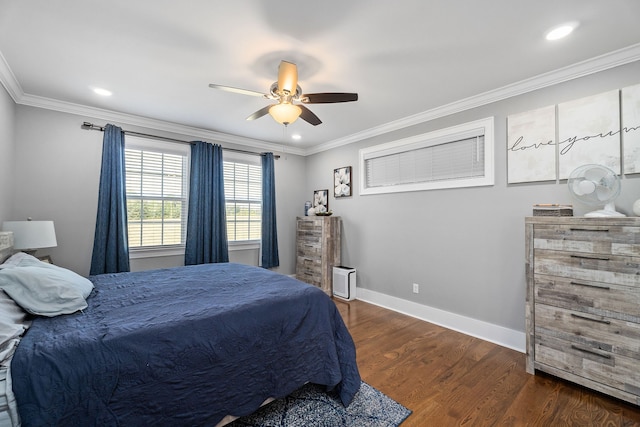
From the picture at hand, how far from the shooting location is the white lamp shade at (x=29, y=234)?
2463 mm

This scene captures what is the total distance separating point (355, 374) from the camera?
2.00m

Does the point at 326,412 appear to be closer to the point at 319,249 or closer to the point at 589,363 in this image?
the point at 589,363

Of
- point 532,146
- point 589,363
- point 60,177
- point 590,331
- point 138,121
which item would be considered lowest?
point 589,363

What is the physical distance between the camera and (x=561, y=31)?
1.92 m

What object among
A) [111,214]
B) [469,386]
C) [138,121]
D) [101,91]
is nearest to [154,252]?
[111,214]

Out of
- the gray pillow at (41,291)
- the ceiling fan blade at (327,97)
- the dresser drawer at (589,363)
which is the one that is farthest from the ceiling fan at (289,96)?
the dresser drawer at (589,363)

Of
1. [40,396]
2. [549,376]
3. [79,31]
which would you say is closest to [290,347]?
[40,396]

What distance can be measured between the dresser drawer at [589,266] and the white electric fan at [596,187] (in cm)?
32

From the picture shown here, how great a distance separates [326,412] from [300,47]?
2621 millimetres

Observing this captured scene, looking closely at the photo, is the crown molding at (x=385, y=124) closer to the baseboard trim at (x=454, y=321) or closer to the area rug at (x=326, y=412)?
the baseboard trim at (x=454, y=321)

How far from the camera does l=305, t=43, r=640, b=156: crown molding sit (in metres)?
2.18

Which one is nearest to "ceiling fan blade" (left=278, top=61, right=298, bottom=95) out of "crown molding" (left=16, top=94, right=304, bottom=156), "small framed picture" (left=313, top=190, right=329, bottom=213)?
"crown molding" (left=16, top=94, right=304, bottom=156)

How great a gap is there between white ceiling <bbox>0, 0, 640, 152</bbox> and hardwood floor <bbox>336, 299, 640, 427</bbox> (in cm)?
258

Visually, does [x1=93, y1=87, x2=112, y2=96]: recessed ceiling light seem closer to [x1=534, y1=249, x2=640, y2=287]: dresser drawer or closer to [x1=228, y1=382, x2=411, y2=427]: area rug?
[x1=228, y1=382, x2=411, y2=427]: area rug
